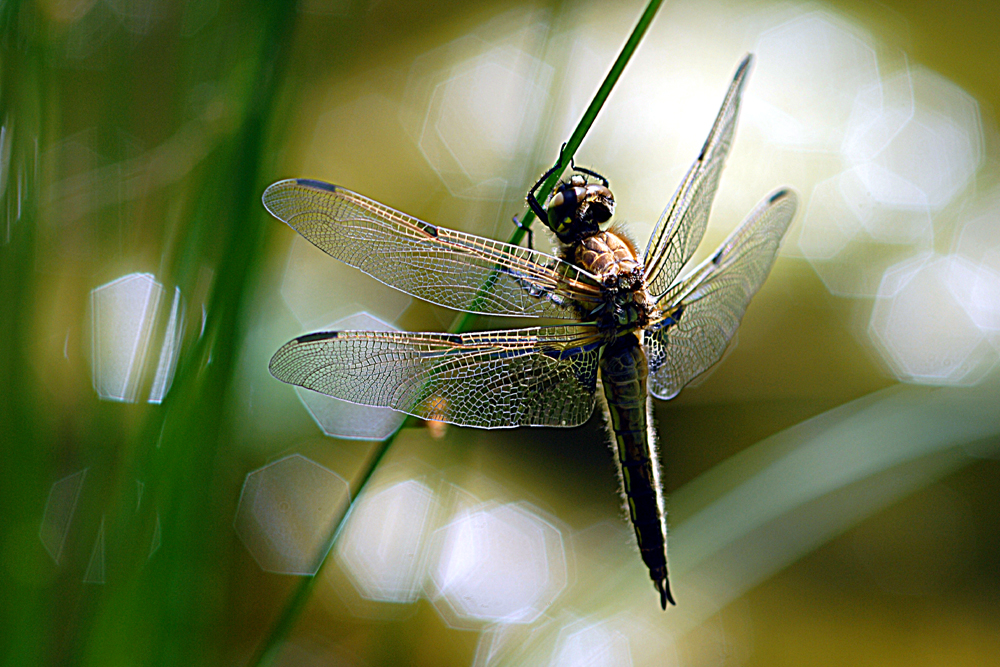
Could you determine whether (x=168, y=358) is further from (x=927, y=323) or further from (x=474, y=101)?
(x=927, y=323)

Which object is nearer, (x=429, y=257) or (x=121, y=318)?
(x=429, y=257)

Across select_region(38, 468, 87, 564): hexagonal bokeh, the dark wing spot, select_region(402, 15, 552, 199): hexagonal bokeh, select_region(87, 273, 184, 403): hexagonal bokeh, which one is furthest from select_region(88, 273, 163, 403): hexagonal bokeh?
select_region(402, 15, 552, 199): hexagonal bokeh

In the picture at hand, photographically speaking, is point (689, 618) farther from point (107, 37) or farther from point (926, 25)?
point (926, 25)

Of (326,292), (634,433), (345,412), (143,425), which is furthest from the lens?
(326,292)

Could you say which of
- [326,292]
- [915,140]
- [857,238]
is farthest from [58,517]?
[915,140]

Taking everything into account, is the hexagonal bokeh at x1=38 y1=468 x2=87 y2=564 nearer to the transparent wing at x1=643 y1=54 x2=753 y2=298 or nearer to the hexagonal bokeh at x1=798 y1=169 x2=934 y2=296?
the transparent wing at x1=643 y1=54 x2=753 y2=298

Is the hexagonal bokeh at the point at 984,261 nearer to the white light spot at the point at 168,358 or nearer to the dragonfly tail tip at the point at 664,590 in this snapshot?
the dragonfly tail tip at the point at 664,590

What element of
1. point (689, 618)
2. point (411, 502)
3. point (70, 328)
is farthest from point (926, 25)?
point (70, 328)
